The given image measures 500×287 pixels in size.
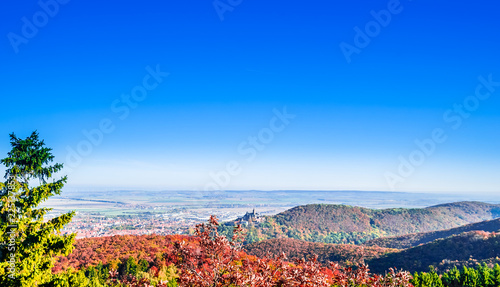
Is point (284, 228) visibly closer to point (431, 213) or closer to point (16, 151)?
point (431, 213)

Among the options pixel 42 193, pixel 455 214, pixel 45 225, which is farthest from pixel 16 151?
pixel 455 214

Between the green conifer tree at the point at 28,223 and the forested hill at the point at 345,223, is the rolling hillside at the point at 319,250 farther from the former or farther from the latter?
the green conifer tree at the point at 28,223

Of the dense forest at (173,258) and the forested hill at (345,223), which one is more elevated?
the dense forest at (173,258)

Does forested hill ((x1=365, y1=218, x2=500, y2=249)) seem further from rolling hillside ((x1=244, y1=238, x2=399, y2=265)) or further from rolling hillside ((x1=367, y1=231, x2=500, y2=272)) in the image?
rolling hillside ((x1=367, y1=231, x2=500, y2=272))

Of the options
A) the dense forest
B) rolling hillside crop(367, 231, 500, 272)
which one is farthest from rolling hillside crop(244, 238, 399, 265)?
rolling hillside crop(367, 231, 500, 272)

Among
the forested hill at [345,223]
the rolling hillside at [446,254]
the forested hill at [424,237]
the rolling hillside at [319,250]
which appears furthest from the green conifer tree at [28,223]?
the forested hill at [345,223]

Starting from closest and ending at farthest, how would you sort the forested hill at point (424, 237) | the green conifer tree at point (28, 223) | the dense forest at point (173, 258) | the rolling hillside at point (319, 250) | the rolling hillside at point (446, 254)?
the dense forest at point (173, 258) < the green conifer tree at point (28, 223) < the rolling hillside at point (446, 254) < the rolling hillside at point (319, 250) < the forested hill at point (424, 237)
